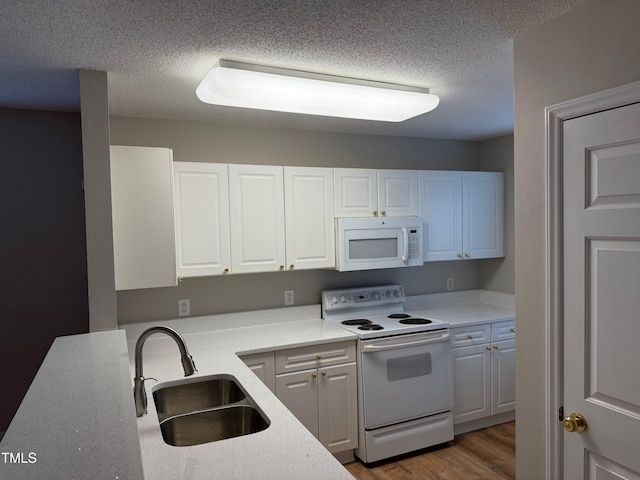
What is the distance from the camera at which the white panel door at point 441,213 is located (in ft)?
12.4

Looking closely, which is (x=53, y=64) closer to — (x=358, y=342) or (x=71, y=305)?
(x=71, y=305)

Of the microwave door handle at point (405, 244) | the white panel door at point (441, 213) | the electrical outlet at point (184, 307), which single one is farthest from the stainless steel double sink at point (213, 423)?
the white panel door at point (441, 213)

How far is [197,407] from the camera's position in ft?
7.65

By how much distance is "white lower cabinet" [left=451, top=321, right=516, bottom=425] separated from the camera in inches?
139

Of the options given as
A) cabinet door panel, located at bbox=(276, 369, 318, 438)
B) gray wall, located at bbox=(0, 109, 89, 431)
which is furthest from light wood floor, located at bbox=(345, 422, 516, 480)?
gray wall, located at bbox=(0, 109, 89, 431)

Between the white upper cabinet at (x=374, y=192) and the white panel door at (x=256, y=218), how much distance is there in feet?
1.58

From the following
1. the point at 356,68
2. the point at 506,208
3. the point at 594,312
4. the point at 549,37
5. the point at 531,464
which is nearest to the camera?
the point at 594,312

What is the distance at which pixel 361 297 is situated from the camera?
12.3 ft

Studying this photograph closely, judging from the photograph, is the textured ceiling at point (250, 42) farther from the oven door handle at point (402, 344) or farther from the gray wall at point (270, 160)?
the oven door handle at point (402, 344)

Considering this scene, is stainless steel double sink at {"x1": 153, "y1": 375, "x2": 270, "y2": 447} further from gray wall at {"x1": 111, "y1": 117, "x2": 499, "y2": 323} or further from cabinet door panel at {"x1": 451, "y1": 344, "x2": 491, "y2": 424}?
cabinet door panel at {"x1": 451, "y1": 344, "x2": 491, "y2": 424}

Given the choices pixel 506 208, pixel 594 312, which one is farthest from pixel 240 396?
pixel 506 208

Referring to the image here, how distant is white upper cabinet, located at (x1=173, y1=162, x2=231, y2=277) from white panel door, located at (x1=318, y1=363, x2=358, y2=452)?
1.02 meters

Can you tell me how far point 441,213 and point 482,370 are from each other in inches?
50.9

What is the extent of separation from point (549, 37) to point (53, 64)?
7.07ft
